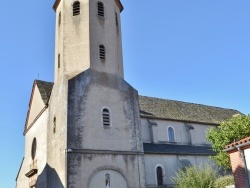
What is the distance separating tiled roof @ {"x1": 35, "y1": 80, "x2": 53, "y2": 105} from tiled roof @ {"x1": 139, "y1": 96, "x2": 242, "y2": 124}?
30.2 ft

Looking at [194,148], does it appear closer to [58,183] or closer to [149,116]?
[149,116]

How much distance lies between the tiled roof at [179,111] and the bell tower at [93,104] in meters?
7.90

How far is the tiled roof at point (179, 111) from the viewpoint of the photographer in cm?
3173

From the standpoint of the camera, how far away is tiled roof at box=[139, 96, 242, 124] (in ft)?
104

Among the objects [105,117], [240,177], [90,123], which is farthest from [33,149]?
[240,177]

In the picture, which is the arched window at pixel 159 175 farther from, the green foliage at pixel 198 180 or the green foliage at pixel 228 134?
the green foliage at pixel 198 180

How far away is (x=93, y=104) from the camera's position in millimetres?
21812

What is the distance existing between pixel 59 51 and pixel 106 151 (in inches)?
346

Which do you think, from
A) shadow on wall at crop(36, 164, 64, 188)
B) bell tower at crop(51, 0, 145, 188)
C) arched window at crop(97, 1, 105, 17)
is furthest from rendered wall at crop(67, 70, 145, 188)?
arched window at crop(97, 1, 105, 17)

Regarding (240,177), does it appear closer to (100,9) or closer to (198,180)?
(198,180)

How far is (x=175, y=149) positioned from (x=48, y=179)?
12419 millimetres

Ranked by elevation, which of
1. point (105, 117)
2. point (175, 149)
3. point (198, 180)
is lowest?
point (198, 180)

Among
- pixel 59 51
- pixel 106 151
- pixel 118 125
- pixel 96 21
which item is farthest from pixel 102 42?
pixel 106 151

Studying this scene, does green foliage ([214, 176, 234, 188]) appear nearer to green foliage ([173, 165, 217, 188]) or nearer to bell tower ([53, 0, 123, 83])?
green foliage ([173, 165, 217, 188])
